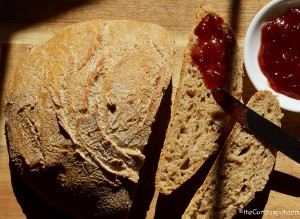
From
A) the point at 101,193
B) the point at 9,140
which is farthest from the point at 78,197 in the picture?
the point at 9,140

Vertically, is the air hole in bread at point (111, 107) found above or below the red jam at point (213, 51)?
below

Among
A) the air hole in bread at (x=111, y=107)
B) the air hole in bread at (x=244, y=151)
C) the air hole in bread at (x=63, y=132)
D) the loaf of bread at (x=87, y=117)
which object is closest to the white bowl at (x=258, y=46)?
the air hole in bread at (x=244, y=151)

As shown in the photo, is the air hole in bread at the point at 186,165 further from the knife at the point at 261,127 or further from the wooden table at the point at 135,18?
the knife at the point at 261,127

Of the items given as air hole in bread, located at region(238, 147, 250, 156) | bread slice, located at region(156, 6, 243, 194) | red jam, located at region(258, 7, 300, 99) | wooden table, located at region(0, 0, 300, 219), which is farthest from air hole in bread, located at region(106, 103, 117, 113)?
red jam, located at region(258, 7, 300, 99)

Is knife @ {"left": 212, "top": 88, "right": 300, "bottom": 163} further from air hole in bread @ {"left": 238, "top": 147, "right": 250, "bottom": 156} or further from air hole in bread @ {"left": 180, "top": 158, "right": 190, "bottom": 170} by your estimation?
air hole in bread @ {"left": 180, "top": 158, "right": 190, "bottom": 170}

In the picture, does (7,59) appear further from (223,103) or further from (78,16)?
(223,103)

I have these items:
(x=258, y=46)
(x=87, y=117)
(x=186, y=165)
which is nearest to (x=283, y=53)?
(x=258, y=46)
